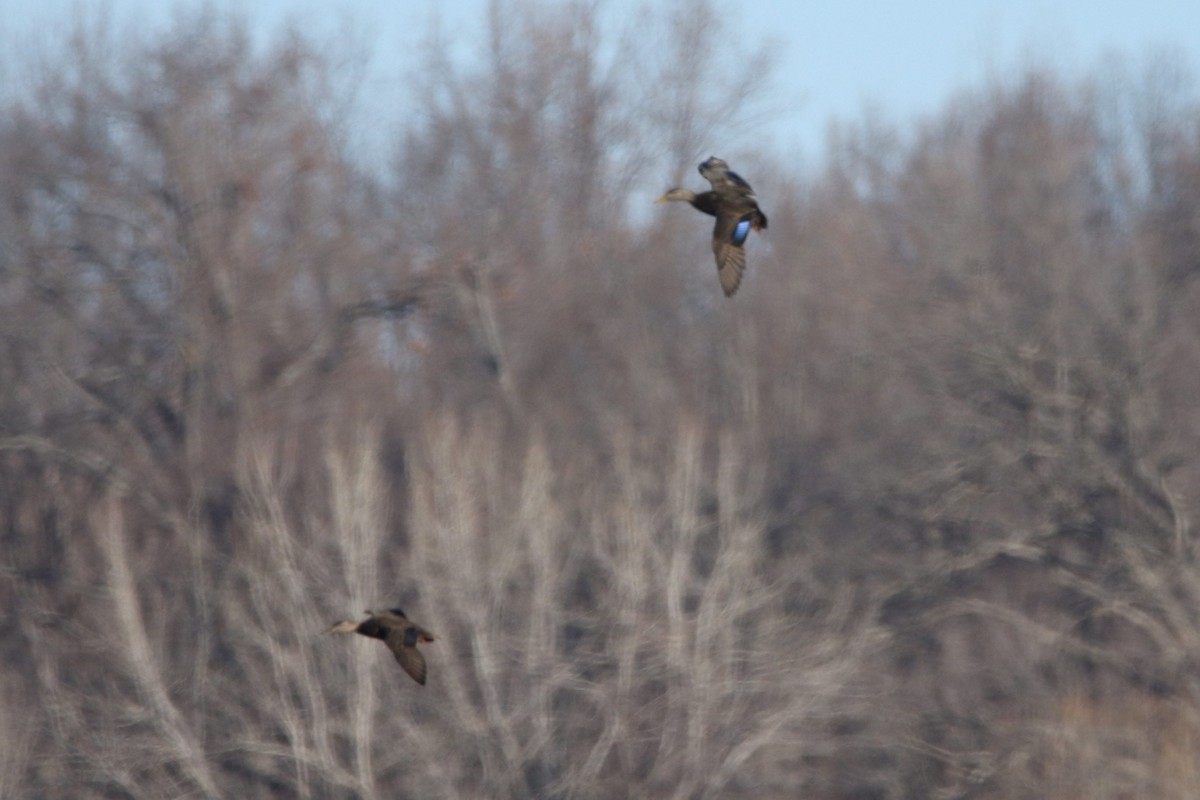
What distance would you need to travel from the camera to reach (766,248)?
3153cm

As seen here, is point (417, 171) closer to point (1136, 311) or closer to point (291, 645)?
point (1136, 311)

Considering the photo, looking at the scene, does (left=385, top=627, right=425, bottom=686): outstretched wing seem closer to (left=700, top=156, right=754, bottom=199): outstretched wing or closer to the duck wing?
the duck wing

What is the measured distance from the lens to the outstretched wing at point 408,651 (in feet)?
25.4

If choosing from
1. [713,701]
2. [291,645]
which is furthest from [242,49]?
[713,701]

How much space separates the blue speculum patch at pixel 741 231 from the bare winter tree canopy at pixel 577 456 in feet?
28.3

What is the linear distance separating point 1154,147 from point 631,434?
1141 cm

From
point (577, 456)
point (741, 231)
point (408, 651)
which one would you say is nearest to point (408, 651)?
point (408, 651)

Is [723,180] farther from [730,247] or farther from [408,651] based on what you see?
[408,651]

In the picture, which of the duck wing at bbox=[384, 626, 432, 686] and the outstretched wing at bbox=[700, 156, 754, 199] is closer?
the duck wing at bbox=[384, 626, 432, 686]

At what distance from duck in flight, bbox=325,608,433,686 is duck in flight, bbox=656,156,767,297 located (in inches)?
68.5

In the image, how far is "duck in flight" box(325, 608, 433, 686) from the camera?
7.78 metres

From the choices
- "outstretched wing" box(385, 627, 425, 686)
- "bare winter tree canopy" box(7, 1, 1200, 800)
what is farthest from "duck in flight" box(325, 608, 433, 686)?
"bare winter tree canopy" box(7, 1, 1200, 800)

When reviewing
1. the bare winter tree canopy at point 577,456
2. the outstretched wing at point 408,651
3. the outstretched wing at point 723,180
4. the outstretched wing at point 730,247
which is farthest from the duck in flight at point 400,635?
the bare winter tree canopy at point 577,456

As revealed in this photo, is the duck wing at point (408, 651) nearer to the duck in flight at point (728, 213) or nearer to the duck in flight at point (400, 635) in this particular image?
→ the duck in flight at point (400, 635)
